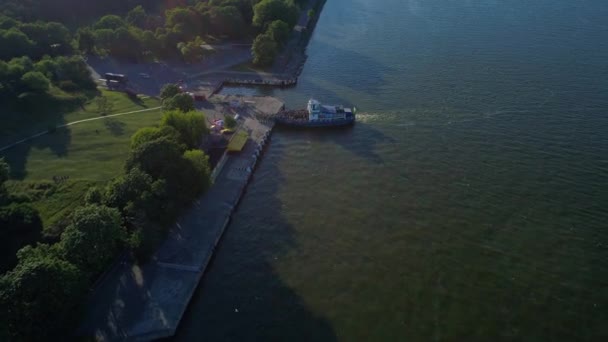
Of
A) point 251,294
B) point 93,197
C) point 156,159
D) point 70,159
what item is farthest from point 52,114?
point 251,294

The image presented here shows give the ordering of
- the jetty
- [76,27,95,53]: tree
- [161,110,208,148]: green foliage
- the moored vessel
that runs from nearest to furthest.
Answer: the jetty < [161,110,208,148]: green foliage < the moored vessel < [76,27,95,53]: tree

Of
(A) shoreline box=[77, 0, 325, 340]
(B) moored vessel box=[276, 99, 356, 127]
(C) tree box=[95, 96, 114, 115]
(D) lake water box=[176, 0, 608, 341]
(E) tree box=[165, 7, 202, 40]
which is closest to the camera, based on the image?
(A) shoreline box=[77, 0, 325, 340]

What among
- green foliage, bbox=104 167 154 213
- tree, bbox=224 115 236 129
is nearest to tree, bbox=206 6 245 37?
tree, bbox=224 115 236 129

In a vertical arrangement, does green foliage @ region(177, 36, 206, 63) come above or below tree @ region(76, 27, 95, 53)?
above

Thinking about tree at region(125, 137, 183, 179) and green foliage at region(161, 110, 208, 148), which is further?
green foliage at region(161, 110, 208, 148)

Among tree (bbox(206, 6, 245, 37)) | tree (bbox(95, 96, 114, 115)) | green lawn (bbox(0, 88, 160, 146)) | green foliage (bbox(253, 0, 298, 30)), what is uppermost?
green foliage (bbox(253, 0, 298, 30))

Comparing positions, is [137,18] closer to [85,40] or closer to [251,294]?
[85,40]

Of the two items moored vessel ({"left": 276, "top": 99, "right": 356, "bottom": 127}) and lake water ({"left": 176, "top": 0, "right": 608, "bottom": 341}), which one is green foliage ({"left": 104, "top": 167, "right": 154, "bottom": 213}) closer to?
lake water ({"left": 176, "top": 0, "right": 608, "bottom": 341})
